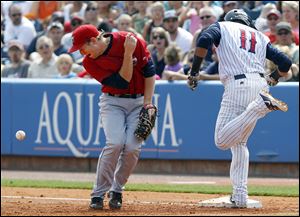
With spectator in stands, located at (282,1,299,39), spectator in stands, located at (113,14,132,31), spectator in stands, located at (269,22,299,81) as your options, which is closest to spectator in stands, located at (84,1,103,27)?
spectator in stands, located at (113,14,132,31)

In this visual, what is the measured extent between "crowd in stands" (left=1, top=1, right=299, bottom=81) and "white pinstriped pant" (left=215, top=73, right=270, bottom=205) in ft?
16.2

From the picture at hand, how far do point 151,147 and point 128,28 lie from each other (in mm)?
2766

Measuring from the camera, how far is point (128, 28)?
57.1 ft

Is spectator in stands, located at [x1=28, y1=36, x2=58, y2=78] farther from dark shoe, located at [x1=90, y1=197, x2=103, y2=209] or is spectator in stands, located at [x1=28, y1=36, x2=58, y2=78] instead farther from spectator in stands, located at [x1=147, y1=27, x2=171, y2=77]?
dark shoe, located at [x1=90, y1=197, x2=103, y2=209]

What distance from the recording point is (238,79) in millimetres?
9562

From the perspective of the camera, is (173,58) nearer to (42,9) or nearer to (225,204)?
(42,9)

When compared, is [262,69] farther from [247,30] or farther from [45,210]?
[45,210]

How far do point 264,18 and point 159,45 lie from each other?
1.87m

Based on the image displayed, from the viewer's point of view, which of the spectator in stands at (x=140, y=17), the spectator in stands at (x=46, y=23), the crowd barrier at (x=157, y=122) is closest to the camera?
the crowd barrier at (x=157, y=122)

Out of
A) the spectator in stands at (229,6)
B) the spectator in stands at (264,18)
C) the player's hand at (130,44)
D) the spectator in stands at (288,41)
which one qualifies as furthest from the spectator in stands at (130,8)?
the player's hand at (130,44)

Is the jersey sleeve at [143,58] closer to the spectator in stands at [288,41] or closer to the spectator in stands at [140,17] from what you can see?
the spectator in stands at [288,41]

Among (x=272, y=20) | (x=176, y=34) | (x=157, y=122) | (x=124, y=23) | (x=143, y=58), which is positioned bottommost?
(x=157, y=122)

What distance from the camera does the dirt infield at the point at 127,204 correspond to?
30.5ft

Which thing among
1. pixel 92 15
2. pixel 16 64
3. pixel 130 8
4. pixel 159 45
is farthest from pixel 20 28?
Result: pixel 159 45
